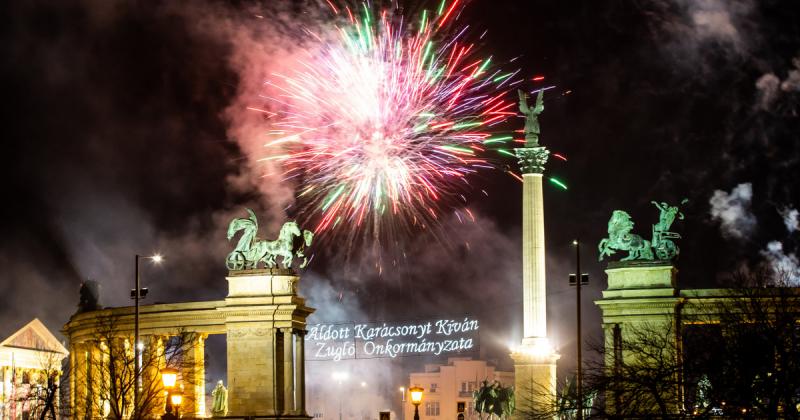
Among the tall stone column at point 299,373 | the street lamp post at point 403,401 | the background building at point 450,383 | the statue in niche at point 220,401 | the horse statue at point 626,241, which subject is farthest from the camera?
the background building at point 450,383

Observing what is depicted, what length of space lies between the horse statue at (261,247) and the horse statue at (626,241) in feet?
63.0

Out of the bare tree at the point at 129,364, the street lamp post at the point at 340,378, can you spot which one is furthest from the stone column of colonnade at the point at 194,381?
the street lamp post at the point at 340,378

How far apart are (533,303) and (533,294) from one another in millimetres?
604

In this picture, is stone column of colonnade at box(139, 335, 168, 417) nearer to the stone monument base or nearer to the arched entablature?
the arched entablature

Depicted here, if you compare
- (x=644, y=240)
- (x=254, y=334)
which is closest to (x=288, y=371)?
(x=254, y=334)

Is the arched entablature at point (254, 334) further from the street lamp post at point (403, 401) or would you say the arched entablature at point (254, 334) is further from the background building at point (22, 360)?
the street lamp post at point (403, 401)

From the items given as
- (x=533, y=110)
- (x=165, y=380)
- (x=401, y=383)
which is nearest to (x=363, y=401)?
(x=401, y=383)

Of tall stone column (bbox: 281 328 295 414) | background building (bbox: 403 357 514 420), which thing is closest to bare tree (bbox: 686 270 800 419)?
tall stone column (bbox: 281 328 295 414)

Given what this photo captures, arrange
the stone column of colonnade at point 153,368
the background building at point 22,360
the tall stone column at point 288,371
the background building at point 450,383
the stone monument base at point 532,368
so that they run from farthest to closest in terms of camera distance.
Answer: the background building at point 450,383 → the background building at point 22,360 → the stone monument base at point 532,368 → the stone column of colonnade at point 153,368 → the tall stone column at point 288,371

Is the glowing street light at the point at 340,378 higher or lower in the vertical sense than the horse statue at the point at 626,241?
lower

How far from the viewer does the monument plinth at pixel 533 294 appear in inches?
3669

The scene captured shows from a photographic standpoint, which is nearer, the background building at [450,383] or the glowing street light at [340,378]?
the glowing street light at [340,378]

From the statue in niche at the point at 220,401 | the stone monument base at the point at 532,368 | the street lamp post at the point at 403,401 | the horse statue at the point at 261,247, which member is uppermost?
the horse statue at the point at 261,247

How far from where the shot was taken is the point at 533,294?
9481 cm
